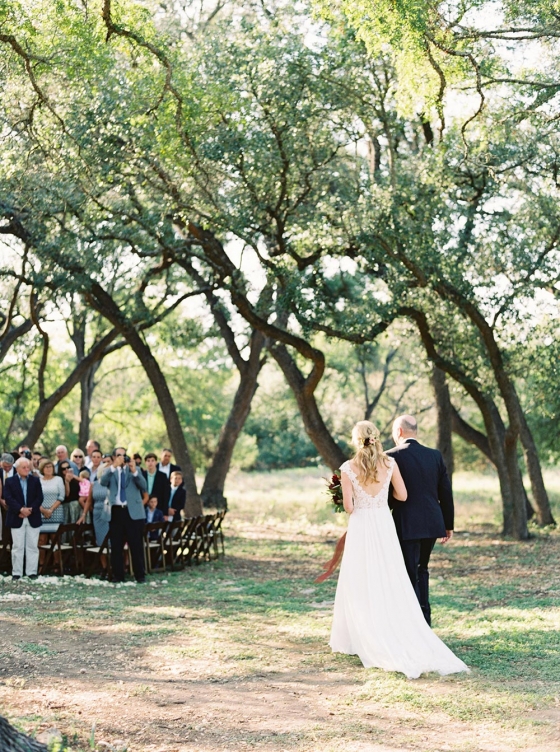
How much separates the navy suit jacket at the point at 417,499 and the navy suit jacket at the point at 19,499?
6.55 metres

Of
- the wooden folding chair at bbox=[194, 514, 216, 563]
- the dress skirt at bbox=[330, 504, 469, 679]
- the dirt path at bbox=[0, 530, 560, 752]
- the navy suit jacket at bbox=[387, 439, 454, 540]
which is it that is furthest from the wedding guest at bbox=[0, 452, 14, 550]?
the navy suit jacket at bbox=[387, 439, 454, 540]

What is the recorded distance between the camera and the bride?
8.12 m

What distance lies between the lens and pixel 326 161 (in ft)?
56.5

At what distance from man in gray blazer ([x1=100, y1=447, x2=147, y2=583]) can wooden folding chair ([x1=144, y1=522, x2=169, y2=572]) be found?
0.52 metres

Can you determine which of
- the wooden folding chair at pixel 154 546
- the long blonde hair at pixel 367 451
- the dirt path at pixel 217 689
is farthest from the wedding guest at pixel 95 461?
the long blonde hair at pixel 367 451

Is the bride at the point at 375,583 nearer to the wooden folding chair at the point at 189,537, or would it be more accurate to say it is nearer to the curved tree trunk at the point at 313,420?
the wooden folding chair at the point at 189,537

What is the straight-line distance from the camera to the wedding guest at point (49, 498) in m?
14.6

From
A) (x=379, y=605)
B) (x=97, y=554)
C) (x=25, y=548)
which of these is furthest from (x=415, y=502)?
(x=97, y=554)

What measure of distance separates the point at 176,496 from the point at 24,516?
11.1 ft

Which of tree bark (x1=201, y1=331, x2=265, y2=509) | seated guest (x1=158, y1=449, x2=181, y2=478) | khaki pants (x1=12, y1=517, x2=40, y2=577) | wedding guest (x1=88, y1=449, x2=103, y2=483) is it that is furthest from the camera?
tree bark (x1=201, y1=331, x2=265, y2=509)

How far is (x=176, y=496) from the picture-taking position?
16.5m

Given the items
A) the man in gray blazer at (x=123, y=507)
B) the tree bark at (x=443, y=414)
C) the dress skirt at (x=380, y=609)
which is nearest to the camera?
the dress skirt at (x=380, y=609)

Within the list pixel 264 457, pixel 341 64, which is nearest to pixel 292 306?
pixel 341 64

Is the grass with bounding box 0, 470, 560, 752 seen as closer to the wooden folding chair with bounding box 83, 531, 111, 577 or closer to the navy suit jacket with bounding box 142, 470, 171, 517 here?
the wooden folding chair with bounding box 83, 531, 111, 577
